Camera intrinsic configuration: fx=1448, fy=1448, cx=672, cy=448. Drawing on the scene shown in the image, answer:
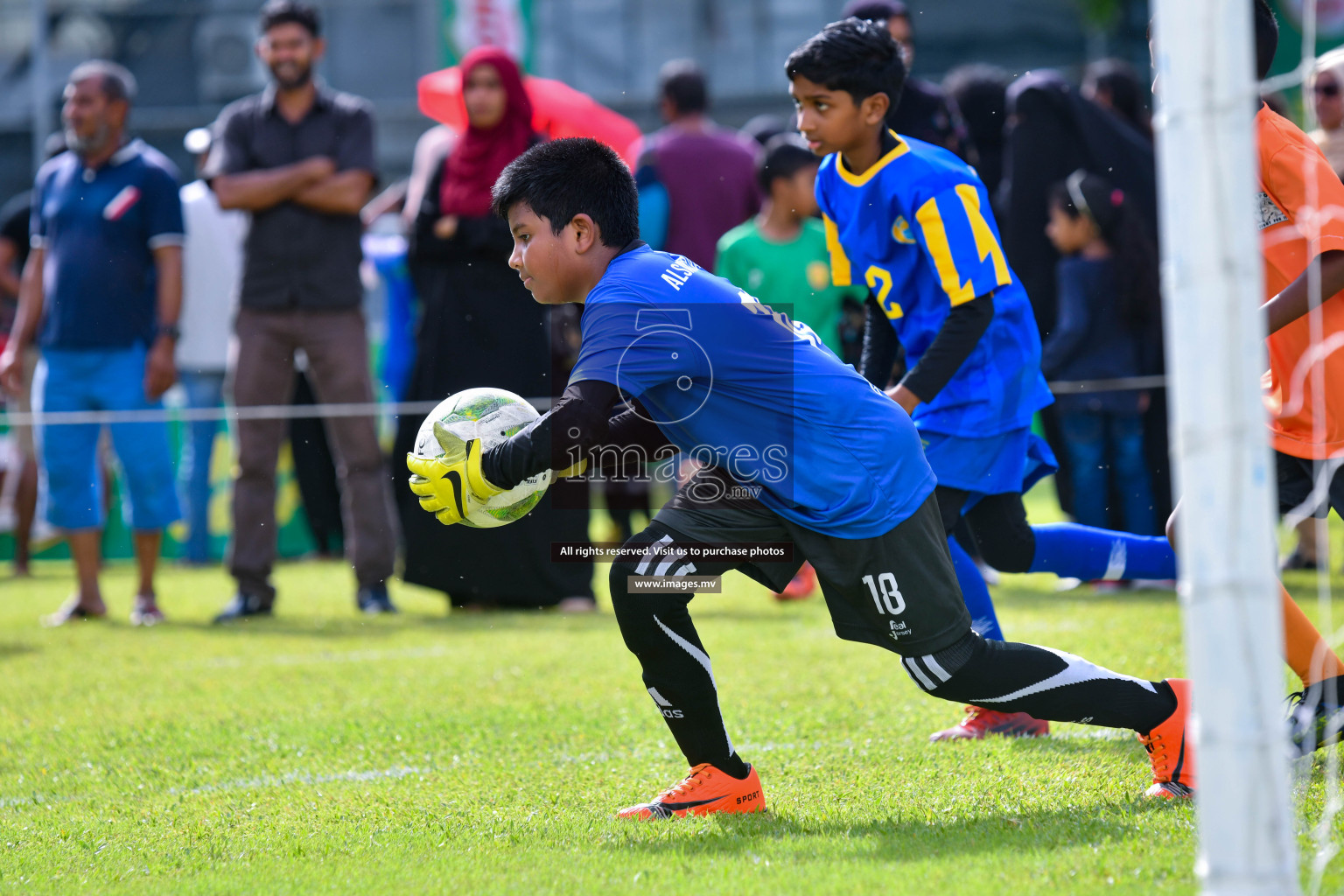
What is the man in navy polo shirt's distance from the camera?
24.2ft

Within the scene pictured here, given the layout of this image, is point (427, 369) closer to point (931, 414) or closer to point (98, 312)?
point (98, 312)

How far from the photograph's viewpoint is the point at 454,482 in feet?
10.4

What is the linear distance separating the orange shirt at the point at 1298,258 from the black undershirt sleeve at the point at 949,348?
0.72 meters

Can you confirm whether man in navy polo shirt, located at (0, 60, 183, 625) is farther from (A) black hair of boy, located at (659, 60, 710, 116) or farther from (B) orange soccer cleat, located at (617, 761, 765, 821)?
(B) orange soccer cleat, located at (617, 761, 765, 821)

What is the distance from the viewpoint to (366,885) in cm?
279

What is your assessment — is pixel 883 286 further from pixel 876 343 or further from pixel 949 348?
pixel 949 348

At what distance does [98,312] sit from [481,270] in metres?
2.02

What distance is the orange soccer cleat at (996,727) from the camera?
4.09 metres

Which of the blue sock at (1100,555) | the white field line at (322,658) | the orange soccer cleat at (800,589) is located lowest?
the orange soccer cleat at (800,589)

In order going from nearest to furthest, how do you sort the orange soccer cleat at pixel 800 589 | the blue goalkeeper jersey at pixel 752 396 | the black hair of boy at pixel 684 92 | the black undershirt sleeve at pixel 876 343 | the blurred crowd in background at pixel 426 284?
the blue goalkeeper jersey at pixel 752 396
the black undershirt sleeve at pixel 876 343
the blurred crowd in background at pixel 426 284
the orange soccer cleat at pixel 800 589
the black hair of boy at pixel 684 92

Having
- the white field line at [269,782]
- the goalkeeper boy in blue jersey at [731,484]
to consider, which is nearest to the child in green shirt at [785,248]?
the white field line at [269,782]

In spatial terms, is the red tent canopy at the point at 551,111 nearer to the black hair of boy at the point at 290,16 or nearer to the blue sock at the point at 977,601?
the black hair of boy at the point at 290,16

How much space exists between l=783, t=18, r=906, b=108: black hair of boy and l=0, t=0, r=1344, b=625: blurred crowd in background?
303 cm

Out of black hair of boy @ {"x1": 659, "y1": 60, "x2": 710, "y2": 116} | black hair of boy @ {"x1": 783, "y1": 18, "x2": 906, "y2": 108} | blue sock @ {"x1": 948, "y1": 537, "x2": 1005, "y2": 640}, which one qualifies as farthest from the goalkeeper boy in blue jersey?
black hair of boy @ {"x1": 659, "y1": 60, "x2": 710, "y2": 116}
